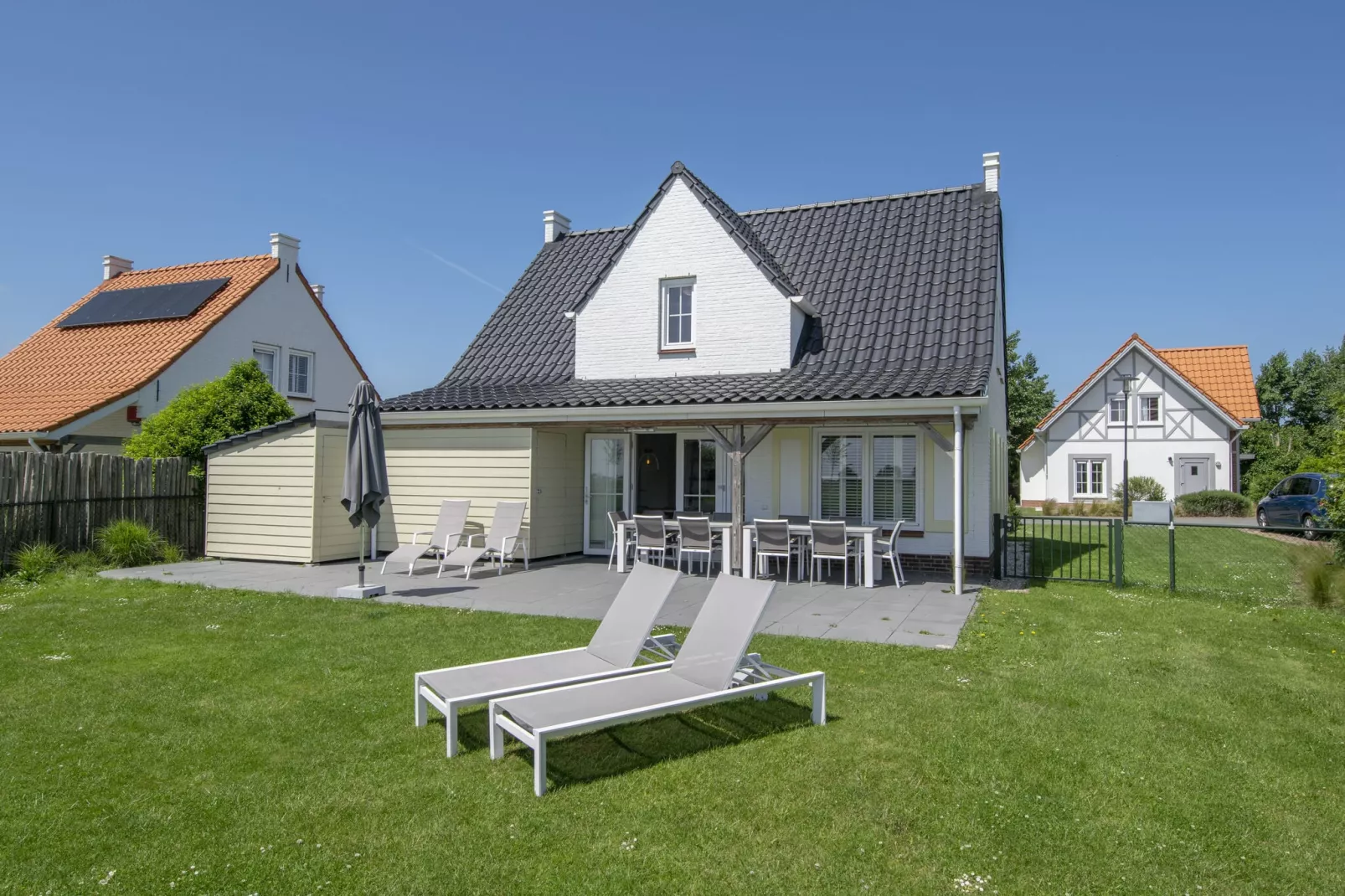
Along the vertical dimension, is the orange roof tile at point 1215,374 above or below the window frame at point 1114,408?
above

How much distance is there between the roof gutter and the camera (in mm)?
11547

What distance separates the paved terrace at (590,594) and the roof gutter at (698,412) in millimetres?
2452

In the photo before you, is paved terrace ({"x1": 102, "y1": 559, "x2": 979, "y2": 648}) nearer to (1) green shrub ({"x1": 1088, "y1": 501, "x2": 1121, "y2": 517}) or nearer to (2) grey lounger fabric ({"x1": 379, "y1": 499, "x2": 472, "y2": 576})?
(2) grey lounger fabric ({"x1": 379, "y1": 499, "x2": 472, "y2": 576})

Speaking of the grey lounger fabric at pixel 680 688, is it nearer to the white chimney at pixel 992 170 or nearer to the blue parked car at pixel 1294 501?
the white chimney at pixel 992 170

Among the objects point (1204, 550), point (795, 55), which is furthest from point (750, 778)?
point (1204, 550)

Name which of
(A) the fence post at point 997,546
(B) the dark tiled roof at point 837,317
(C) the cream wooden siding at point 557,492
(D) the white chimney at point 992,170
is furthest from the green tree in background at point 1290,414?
(C) the cream wooden siding at point 557,492

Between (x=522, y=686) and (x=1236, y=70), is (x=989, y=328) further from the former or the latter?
(x=522, y=686)

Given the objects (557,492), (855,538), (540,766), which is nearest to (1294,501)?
(855,538)

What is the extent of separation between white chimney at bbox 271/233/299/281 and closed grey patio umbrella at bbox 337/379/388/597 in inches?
541

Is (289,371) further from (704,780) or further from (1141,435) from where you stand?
(1141,435)

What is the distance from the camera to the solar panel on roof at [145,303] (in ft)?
70.9

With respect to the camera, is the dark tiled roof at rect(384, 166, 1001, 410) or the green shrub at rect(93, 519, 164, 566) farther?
the green shrub at rect(93, 519, 164, 566)

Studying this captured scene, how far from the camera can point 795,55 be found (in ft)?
44.3

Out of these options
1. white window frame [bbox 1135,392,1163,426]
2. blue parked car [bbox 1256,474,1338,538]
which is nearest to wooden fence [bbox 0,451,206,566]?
blue parked car [bbox 1256,474,1338,538]
